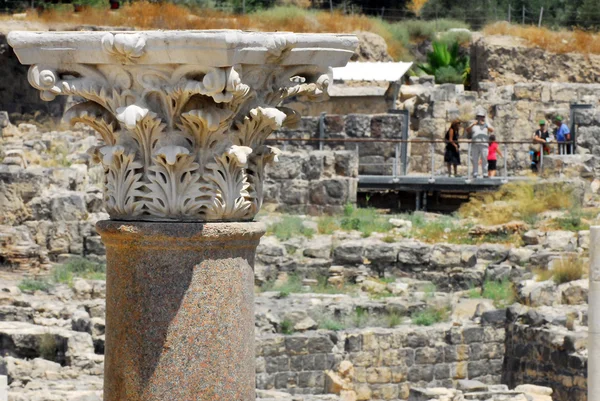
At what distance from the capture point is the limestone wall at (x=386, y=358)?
14859 millimetres

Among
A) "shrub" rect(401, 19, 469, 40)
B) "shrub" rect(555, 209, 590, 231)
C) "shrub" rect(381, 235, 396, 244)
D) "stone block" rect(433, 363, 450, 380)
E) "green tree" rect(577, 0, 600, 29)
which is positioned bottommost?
"stone block" rect(433, 363, 450, 380)

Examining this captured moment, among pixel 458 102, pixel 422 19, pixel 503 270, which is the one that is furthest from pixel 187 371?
pixel 422 19

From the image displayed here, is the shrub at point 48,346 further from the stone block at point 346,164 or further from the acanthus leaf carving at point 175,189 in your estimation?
the stone block at point 346,164

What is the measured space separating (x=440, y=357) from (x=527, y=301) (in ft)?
4.61

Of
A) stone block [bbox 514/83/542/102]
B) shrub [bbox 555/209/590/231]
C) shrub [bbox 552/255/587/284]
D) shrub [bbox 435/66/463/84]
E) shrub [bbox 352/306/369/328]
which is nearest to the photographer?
shrub [bbox 352/306/369/328]

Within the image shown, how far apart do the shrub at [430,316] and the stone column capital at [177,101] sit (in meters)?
11.4

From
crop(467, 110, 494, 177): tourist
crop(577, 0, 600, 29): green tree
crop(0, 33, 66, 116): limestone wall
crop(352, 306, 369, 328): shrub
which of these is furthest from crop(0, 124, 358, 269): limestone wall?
crop(577, 0, 600, 29): green tree

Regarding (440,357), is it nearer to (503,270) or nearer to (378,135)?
(503,270)

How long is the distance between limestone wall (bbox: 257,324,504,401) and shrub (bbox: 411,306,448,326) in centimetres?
30

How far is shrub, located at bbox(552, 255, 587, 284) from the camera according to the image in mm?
16719

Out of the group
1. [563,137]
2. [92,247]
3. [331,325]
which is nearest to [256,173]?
[331,325]

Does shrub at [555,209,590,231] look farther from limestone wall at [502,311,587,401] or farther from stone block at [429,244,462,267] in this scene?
limestone wall at [502,311,587,401]

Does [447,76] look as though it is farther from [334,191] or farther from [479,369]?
[479,369]

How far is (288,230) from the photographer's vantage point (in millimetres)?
20781
